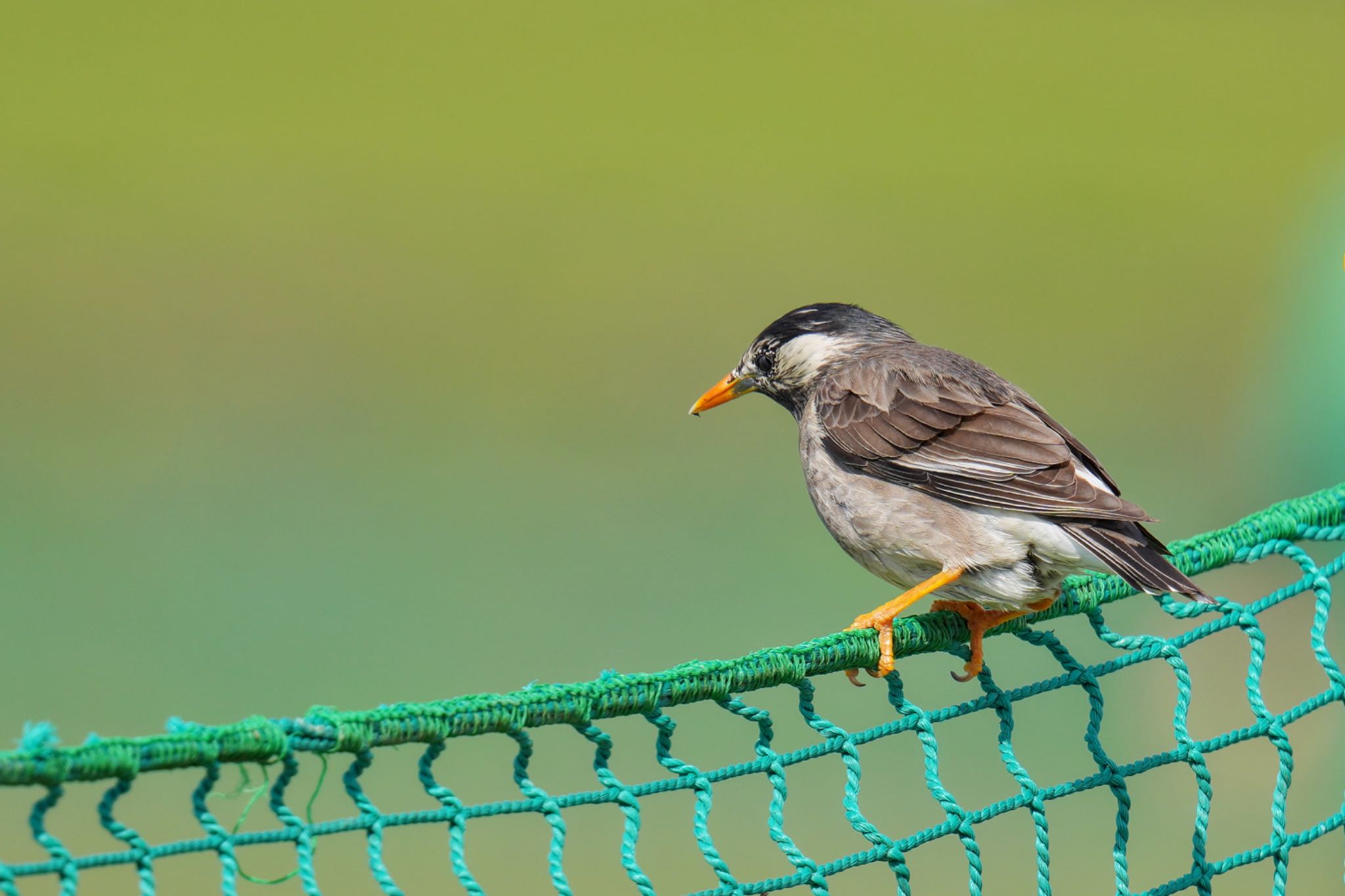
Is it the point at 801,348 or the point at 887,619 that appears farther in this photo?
the point at 801,348

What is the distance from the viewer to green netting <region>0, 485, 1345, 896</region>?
1.78 metres

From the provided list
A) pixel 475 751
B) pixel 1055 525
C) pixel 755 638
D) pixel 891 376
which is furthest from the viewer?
pixel 755 638

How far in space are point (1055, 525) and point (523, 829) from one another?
4.48 m

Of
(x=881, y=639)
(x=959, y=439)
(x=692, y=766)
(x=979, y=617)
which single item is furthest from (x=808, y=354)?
(x=692, y=766)

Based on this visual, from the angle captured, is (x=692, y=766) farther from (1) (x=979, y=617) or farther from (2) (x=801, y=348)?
(2) (x=801, y=348)

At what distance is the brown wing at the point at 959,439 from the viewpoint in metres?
3.39

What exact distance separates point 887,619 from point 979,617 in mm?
424

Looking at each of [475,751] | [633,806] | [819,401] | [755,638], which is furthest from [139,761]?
[755,638]

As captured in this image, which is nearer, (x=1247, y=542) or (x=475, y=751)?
(x=1247, y=542)

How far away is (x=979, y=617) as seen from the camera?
347cm

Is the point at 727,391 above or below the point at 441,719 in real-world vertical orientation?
above

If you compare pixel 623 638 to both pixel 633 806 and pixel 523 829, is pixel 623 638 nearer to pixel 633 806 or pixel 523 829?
pixel 523 829

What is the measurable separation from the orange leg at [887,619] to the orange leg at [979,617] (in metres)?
0.11

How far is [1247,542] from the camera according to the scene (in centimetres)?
348
